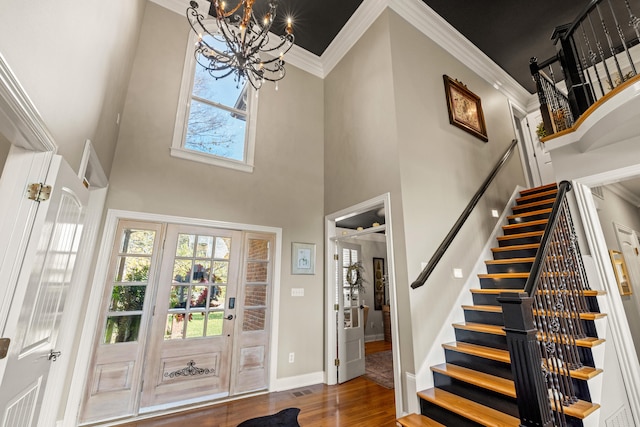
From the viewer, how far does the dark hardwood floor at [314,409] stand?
2.80 meters

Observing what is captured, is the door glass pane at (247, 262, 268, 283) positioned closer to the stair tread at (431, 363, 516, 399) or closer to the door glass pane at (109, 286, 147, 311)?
the door glass pane at (109, 286, 147, 311)

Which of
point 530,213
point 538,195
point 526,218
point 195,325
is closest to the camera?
point 195,325

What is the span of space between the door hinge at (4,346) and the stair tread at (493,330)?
9.46 feet

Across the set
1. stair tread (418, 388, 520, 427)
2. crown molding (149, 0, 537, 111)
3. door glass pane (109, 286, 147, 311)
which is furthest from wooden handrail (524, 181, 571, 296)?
door glass pane (109, 286, 147, 311)

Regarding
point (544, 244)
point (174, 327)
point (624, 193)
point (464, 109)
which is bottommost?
point (174, 327)

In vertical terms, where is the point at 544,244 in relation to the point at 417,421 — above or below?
above

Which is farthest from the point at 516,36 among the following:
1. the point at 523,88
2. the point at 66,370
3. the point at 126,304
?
the point at 66,370

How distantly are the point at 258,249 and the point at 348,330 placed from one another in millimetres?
1826

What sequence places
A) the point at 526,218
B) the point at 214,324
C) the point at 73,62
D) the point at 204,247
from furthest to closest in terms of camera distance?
the point at 526,218
the point at 204,247
the point at 214,324
the point at 73,62

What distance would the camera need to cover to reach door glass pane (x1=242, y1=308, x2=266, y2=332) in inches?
142

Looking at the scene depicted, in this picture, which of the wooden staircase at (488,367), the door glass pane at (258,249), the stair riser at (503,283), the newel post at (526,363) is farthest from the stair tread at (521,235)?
the door glass pane at (258,249)

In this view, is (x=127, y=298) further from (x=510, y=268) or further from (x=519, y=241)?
(x=519, y=241)

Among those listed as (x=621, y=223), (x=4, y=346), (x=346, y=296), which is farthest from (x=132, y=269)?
(x=621, y=223)

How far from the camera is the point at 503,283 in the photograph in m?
3.30
